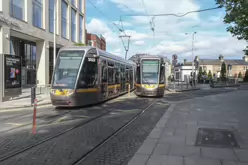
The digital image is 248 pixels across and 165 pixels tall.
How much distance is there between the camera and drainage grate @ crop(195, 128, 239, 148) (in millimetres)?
6621

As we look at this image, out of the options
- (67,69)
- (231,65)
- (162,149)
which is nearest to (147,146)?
(162,149)

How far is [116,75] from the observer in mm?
18031

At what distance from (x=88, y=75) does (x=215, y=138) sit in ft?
24.3

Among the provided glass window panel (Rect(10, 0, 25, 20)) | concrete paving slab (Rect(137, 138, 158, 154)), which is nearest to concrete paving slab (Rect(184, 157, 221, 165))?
concrete paving slab (Rect(137, 138, 158, 154))

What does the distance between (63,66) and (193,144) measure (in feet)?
26.6

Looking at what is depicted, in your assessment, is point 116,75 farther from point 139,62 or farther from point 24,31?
point 24,31

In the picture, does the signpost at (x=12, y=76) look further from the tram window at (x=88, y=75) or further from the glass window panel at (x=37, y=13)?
the glass window panel at (x=37, y=13)

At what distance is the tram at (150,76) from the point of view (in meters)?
18.7

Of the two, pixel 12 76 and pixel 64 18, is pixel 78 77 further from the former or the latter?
pixel 64 18

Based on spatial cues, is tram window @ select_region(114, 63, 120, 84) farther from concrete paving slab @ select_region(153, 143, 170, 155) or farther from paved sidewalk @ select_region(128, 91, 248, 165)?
concrete paving slab @ select_region(153, 143, 170, 155)

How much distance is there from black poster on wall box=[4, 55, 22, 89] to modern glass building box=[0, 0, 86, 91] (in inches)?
29.0

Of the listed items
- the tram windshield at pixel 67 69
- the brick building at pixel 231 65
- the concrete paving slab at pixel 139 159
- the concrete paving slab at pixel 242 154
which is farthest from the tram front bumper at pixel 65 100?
the brick building at pixel 231 65

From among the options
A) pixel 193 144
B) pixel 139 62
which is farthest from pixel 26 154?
pixel 139 62

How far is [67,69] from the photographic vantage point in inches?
500
